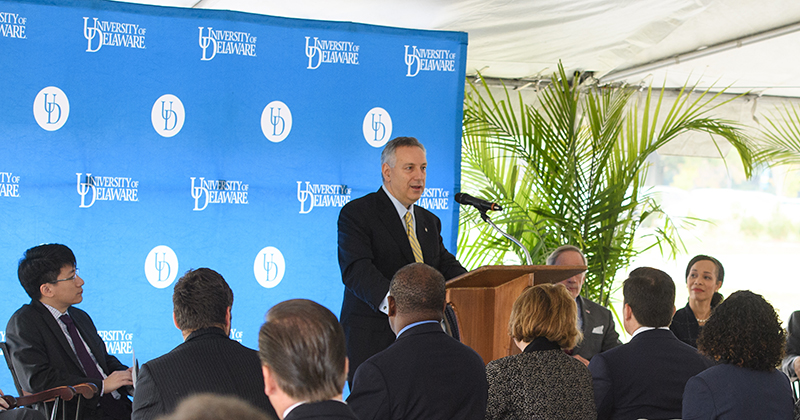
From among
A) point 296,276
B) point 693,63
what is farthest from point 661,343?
point 693,63

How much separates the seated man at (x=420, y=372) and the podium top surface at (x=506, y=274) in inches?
17.3

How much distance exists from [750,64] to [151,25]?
497 cm

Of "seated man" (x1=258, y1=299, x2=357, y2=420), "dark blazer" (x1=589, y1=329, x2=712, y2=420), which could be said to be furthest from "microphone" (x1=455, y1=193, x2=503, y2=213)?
"seated man" (x1=258, y1=299, x2=357, y2=420)

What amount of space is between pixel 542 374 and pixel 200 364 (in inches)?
43.6

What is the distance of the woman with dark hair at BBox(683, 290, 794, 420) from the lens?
212 centimetres

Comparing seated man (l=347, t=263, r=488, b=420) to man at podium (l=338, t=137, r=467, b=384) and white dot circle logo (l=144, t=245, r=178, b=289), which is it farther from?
white dot circle logo (l=144, t=245, r=178, b=289)

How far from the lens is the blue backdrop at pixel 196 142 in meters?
3.91

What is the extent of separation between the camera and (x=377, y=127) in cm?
452

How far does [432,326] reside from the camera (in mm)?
2221

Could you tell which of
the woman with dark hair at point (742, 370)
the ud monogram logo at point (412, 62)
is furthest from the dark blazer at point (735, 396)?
the ud monogram logo at point (412, 62)

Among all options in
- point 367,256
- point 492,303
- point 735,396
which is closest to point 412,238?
point 367,256

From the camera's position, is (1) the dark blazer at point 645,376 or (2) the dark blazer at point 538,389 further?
(1) the dark blazer at point 645,376

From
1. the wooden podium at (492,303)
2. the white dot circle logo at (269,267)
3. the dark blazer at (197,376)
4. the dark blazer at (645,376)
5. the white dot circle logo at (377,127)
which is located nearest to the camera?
the dark blazer at (197,376)

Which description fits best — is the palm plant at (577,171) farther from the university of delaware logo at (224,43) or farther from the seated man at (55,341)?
the seated man at (55,341)
